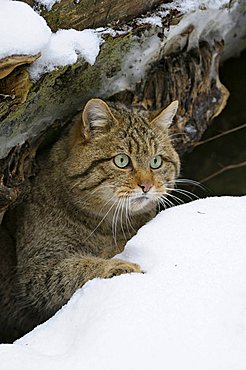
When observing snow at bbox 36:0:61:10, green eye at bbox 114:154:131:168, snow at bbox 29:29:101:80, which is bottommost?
green eye at bbox 114:154:131:168

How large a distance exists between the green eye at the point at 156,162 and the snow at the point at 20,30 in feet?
2.88

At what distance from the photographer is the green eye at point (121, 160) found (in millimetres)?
Answer: 3123

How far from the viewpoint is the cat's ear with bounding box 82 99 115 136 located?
3016 millimetres

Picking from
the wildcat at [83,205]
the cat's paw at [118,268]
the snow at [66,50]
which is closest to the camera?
the cat's paw at [118,268]

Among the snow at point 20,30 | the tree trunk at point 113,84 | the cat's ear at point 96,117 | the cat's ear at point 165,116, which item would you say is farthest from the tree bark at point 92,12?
the cat's ear at point 165,116

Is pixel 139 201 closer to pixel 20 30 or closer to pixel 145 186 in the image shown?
pixel 145 186

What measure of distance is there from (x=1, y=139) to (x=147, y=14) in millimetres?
1002

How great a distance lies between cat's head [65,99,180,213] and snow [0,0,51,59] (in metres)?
0.51

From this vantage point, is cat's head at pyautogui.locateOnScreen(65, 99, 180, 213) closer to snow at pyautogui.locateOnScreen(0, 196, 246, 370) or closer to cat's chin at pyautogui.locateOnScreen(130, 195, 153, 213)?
cat's chin at pyautogui.locateOnScreen(130, 195, 153, 213)

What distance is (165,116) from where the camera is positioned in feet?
10.9

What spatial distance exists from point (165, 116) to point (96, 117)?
1.35 feet

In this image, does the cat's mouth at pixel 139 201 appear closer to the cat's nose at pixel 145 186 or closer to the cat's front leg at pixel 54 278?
the cat's nose at pixel 145 186

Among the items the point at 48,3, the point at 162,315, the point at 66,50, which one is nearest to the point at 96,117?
the point at 66,50

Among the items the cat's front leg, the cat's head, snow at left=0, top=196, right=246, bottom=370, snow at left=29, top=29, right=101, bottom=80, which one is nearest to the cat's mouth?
the cat's head
